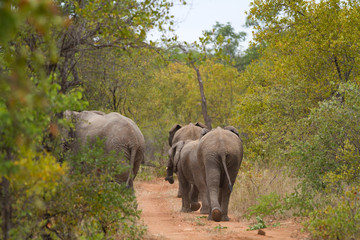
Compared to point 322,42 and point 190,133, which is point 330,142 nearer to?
point 322,42

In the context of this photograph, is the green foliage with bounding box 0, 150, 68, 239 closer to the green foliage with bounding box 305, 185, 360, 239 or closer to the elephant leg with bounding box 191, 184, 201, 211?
the green foliage with bounding box 305, 185, 360, 239

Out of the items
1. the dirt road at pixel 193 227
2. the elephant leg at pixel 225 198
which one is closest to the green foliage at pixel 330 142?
the dirt road at pixel 193 227

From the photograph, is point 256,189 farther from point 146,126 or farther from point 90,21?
point 146,126

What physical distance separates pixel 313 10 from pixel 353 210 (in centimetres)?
993

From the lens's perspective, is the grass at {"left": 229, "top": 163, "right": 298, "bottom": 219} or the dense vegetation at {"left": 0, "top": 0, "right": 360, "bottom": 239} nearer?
the dense vegetation at {"left": 0, "top": 0, "right": 360, "bottom": 239}

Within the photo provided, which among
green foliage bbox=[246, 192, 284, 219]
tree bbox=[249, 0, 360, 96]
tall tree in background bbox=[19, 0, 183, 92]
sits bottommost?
green foliage bbox=[246, 192, 284, 219]

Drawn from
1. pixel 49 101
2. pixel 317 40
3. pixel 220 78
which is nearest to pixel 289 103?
pixel 317 40

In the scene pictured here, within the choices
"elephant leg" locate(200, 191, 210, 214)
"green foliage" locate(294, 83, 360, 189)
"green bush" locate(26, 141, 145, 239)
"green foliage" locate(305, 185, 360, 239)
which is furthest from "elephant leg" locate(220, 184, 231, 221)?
"green bush" locate(26, 141, 145, 239)

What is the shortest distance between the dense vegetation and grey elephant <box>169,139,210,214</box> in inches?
36.4

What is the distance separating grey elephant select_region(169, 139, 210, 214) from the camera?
1232cm

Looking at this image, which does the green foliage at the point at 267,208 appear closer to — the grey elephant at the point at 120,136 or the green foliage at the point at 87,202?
the grey elephant at the point at 120,136

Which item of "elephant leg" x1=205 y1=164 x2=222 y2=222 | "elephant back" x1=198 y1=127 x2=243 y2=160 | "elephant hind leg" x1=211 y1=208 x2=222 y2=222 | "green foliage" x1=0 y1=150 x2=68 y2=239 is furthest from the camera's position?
"elephant back" x1=198 y1=127 x2=243 y2=160

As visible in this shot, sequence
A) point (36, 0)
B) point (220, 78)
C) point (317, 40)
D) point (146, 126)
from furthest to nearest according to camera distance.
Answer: point (220, 78) → point (146, 126) → point (317, 40) → point (36, 0)

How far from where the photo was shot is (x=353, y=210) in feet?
23.6
